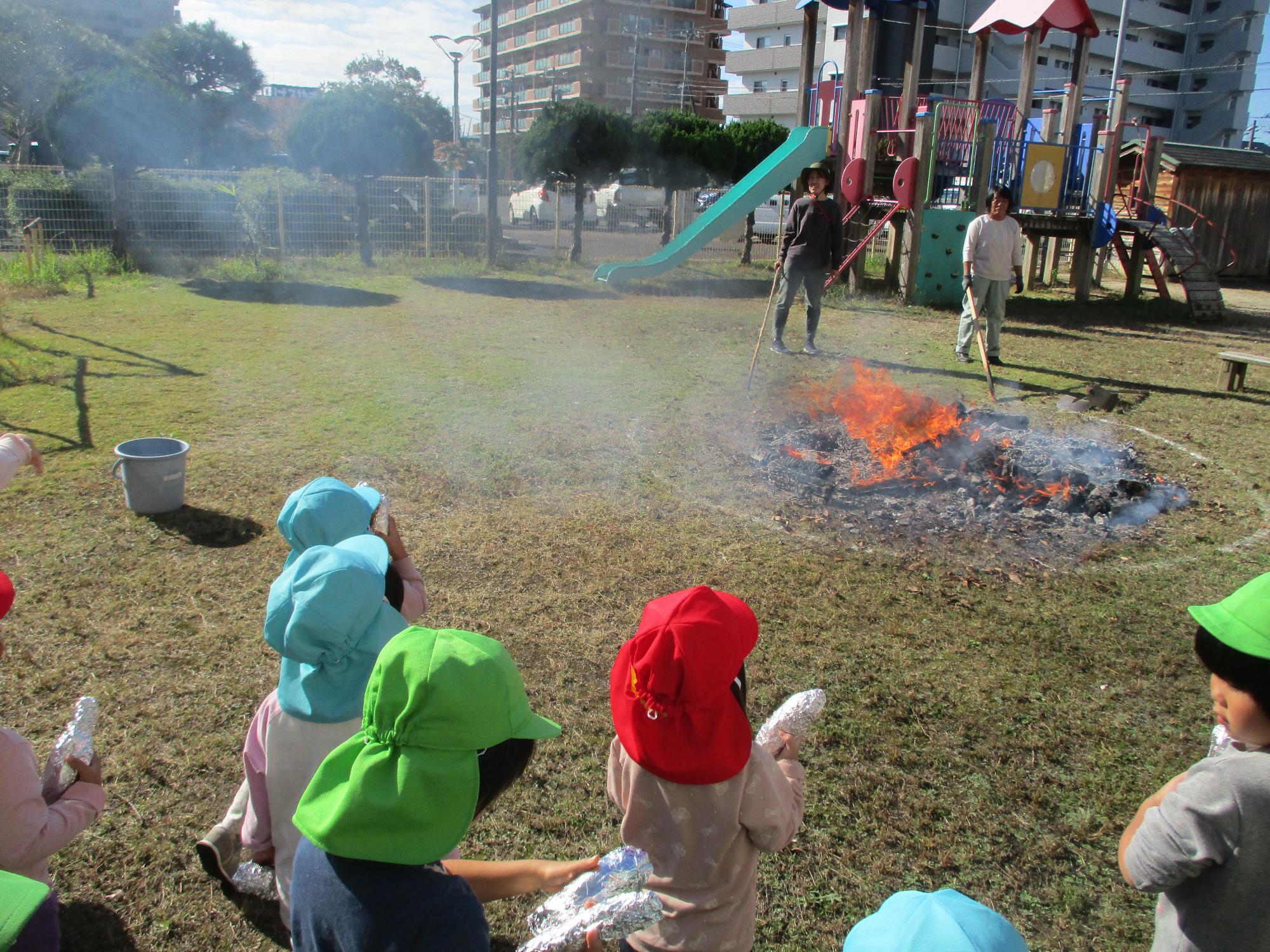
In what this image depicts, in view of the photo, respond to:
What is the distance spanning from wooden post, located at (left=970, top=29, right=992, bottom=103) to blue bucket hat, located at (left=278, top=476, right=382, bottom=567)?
14573 mm

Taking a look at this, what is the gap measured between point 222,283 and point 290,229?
11.1 ft

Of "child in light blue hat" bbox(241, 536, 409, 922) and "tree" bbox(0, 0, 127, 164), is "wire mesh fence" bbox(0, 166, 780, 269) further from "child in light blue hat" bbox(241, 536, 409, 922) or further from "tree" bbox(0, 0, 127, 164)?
"child in light blue hat" bbox(241, 536, 409, 922)

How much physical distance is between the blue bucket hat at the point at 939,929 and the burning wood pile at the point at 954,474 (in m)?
4.14

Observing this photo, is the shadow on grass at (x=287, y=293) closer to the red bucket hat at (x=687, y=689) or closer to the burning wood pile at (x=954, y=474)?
the burning wood pile at (x=954, y=474)

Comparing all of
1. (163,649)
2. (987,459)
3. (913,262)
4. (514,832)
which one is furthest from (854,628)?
(913,262)

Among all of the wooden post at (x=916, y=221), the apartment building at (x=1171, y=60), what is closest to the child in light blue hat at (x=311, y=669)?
the wooden post at (x=916, y=221)

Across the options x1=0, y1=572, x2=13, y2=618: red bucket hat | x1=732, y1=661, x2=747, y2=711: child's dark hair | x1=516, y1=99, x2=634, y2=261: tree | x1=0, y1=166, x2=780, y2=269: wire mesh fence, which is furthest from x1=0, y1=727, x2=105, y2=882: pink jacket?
x1=516, y1=99, x2=634, y2=261: tree

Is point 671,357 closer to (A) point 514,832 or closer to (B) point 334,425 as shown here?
(B) point 334,425

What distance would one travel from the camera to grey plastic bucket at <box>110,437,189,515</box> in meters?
5.05

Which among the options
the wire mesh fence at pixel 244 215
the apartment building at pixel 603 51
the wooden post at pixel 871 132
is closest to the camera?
the wooden post at pixel 871 132

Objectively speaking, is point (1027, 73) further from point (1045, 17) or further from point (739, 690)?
point (739, 690)

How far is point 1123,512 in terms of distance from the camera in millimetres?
5562

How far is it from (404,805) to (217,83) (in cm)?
3367

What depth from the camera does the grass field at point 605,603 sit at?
2.73m
